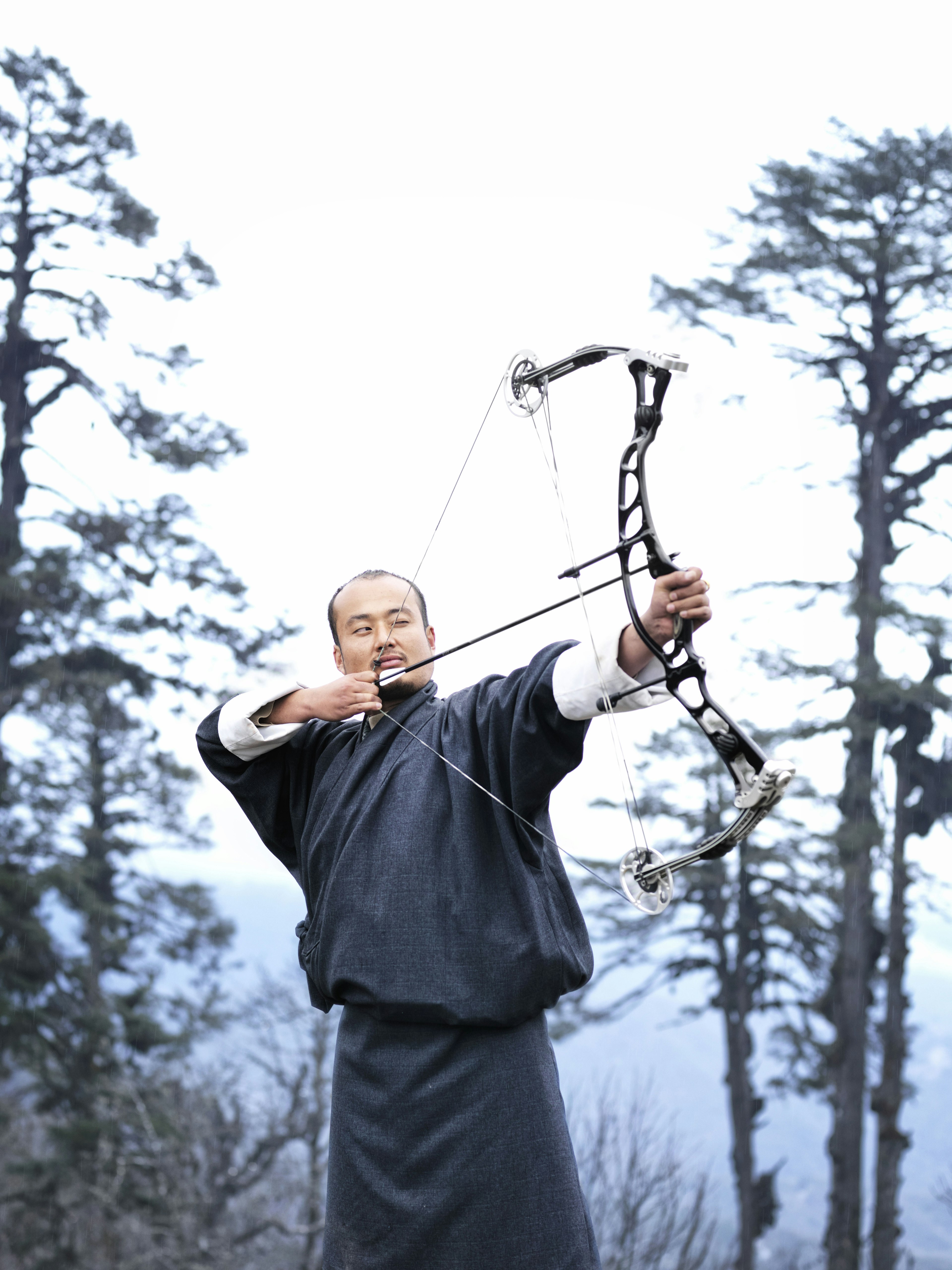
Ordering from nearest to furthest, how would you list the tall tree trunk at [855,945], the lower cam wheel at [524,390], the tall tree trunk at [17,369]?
1. the lower cam wheel at [524,390]
2. the tall tree trunk at [855,945]
3. the tall tree trunk at [17,369]

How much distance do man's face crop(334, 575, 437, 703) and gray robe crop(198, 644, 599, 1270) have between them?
0.46 ft

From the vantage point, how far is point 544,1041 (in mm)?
1739

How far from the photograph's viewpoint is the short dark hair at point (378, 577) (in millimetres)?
1971

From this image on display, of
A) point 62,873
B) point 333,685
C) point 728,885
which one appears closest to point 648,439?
point 333,685

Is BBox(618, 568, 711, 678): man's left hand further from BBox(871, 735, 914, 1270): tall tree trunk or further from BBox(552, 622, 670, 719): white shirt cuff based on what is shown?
BBox(871, 735, 914, 1270): tall tree trunk

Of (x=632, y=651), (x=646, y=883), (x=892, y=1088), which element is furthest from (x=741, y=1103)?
(x=632, y=651)

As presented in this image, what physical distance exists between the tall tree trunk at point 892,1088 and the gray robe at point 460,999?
8.78 m

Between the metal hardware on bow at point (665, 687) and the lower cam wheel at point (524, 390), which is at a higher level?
the lower cam wheel at point (524, 390)

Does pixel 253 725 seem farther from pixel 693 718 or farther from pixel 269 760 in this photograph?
pixel 693 718

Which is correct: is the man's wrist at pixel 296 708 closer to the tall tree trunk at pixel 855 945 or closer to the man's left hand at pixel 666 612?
the man's left hand at pixel 666 612

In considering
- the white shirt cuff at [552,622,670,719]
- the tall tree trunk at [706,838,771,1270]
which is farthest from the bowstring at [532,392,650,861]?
the tall tree trunk at [706,838,771,1270]

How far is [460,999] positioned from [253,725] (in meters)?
0.50

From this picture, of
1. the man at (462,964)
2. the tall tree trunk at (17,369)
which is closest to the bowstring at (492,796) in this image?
the man at (462,964)

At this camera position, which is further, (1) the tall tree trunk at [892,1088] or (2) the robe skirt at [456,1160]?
(1) the tall tree trunk at [892,1088]
